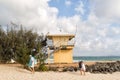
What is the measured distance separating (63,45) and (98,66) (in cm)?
792

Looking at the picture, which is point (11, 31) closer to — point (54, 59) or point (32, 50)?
point (32, 50)

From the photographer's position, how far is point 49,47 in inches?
1467

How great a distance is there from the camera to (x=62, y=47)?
3828 cm

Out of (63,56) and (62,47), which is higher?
(62,47)

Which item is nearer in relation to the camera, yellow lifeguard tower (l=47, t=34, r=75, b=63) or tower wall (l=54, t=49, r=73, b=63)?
yellow lifeguard tower (l=47, t=34, r=75, b=63)

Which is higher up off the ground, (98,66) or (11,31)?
(11,31)

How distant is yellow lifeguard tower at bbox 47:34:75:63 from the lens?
38.5m

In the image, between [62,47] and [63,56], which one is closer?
[62,47]

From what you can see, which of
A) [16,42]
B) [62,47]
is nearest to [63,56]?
[62,47]

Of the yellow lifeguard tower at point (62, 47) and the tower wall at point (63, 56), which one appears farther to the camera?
the tower wall at point (63, 56)

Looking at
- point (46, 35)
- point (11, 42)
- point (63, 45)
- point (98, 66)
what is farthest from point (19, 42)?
point (98, 66)

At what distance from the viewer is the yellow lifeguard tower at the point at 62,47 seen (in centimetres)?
3850

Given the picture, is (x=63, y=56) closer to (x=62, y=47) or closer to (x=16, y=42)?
(x=62, y=47)

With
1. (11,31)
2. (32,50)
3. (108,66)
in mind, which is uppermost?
(11,31)
